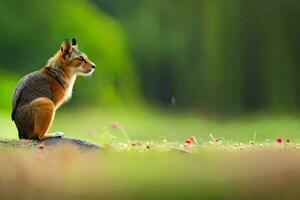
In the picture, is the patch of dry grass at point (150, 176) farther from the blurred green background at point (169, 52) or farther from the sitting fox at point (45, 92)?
the blurred green background at point (169, 52)

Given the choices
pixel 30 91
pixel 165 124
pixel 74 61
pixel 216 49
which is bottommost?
pixel 30 91

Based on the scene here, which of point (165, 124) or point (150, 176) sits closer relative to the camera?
point (150, 176)

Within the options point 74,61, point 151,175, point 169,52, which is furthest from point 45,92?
point 169,52

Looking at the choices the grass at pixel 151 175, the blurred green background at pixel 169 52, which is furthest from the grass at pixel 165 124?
the grass at pixel 151 175

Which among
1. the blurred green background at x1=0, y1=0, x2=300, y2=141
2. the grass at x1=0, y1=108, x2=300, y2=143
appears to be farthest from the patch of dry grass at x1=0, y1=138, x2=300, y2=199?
the blurred green background at x1=0, y1=0, x2=300, y2=141

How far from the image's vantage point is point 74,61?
4.08 m

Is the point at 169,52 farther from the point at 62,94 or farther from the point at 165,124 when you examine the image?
the point at 62,94

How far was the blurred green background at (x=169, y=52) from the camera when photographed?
9141 millimetres

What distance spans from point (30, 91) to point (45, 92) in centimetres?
10

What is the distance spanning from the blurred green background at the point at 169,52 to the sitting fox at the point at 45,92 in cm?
459

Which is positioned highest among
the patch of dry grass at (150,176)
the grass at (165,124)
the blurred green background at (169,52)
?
the blurred green background at (169,52)

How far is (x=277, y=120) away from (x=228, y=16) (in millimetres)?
2393

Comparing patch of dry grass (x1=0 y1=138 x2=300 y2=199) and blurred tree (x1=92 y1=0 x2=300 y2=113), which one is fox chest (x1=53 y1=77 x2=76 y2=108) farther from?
blurred tree (x1=92 y1=0 x2=300 y2=113)

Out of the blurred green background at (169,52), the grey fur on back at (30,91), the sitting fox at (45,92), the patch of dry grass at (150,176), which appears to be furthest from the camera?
the blurred green background at (169,52)
